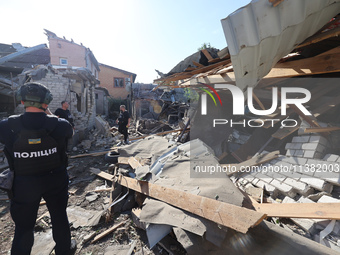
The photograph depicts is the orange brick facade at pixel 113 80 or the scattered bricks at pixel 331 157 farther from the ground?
the orange brick facade at pixel 113 80

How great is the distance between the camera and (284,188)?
2873mm

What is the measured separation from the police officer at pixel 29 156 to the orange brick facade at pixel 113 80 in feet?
74.0

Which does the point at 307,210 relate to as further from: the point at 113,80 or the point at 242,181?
the point at 113,80

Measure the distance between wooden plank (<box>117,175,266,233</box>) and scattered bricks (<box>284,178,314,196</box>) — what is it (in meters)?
1.46

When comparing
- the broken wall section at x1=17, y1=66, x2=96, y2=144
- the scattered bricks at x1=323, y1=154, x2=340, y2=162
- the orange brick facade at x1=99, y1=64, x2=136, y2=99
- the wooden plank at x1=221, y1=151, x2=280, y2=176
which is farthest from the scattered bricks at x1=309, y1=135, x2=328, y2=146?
the orange brick facade at x1=99, y1=64, x2=136, y2=99

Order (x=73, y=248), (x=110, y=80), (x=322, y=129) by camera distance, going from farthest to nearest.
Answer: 1. (x=110, y=80)
2. (x=322, y=129)
3. (x=73, y=248)

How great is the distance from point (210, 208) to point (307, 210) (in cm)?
112

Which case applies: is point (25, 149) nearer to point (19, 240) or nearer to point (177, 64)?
point (19, 240)

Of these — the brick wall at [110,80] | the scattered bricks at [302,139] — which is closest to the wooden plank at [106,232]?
the scattered bricks at [302,139]

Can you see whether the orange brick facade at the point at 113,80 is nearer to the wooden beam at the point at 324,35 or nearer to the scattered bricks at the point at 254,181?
the scattered bricks at the point at 254,181

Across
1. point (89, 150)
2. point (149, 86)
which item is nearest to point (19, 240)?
point (89, 150)

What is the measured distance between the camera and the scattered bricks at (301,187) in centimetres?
Answer: 268

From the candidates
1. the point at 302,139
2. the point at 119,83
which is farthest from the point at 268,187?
the point at 119,83

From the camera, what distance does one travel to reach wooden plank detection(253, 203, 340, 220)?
186cm
